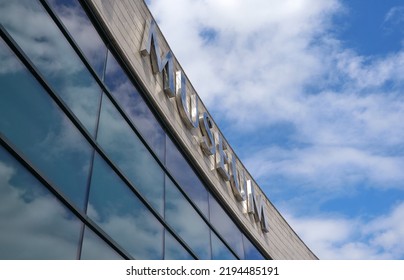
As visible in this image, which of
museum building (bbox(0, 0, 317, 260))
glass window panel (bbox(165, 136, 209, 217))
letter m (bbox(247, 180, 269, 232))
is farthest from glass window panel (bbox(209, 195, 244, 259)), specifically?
letter m (bbox(247, 180, 269, 232))

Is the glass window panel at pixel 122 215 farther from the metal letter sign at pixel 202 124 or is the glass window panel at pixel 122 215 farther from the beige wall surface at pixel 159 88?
the metal letter sign at pixel 202 124

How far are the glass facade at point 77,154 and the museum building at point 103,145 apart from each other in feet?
0.06

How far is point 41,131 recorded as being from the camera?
6.44m

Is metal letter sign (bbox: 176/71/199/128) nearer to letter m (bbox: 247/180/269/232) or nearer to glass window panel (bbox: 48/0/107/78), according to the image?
glass window panel (bbox: 48/0/107/78)

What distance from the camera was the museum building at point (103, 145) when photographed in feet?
19.7

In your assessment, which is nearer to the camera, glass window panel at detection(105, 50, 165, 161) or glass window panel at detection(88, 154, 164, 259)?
glass window panel at detection(88, 154, 164, 259)

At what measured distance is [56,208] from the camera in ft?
20.9

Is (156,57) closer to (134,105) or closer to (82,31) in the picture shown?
(134,105)

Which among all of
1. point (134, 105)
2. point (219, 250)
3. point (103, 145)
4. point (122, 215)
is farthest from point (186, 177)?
point (103, 145)

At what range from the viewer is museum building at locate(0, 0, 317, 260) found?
6.02 metres

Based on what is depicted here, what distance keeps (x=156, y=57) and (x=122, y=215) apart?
4069 mm
